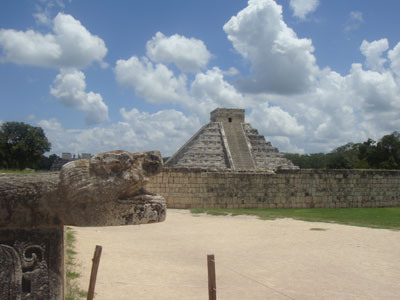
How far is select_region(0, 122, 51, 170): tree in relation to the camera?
102 ft

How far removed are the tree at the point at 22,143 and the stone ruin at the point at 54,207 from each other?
30757 mm

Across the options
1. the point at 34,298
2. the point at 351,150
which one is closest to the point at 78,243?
the point at 34,298

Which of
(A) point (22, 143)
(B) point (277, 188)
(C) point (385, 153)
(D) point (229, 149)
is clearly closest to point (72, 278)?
(B) point (277, 188)

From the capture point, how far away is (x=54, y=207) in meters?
2.37

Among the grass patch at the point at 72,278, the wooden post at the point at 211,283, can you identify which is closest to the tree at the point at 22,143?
the grass patch at the point at 72,278

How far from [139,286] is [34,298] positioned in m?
3.39

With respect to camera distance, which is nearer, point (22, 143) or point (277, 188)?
point (277, 188)

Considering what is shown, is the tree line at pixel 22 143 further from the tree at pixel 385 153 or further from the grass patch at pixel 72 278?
the tree at pixel 385 153

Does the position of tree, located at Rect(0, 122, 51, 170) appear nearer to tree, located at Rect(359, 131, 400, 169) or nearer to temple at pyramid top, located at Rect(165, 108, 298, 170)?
temple at pyramid top, located at Rect(165, 108, 298, 170)

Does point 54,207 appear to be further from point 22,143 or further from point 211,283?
point 22,143

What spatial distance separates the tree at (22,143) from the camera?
31.0 meters

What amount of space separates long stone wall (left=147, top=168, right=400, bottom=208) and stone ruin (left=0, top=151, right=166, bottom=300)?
46.6 feet

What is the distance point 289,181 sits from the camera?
18.0m

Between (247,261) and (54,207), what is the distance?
577 centimetres
